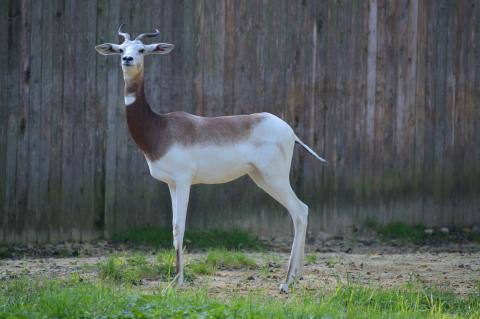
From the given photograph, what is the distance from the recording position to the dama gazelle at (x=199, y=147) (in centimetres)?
814

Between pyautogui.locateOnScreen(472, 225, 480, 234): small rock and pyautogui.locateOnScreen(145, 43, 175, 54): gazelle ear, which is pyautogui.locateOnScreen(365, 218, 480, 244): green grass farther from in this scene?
pyautogui.locateOnScreen(145, 43, 175, 54): gazelle ear

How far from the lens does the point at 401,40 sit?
38.3ft

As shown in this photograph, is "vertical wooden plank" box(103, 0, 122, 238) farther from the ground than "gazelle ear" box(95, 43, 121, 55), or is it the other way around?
"gazelle ear" box(95, 43, 121, 55)

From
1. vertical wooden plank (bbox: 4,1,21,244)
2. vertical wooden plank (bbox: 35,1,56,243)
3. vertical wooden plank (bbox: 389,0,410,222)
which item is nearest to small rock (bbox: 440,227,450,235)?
vertical wooden plank (bbox: 389,0,410,222)

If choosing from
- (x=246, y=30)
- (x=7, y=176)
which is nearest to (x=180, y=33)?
(x=246, y=30)

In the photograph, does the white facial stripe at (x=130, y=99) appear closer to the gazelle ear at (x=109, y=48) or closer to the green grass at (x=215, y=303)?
the gazelle ear at (x=109, y=48)

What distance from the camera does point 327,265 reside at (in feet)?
31.0

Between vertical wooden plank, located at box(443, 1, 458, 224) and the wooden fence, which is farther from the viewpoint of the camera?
vertical wooden plank, located at box(443, 1, 458, 224)

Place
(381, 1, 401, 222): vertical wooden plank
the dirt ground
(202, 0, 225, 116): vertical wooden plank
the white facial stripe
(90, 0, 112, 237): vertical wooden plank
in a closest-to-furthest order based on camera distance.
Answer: the white facial stripe < the dirt ground < (90, 0, 112, 237): vertical wooden plank < (202, 0, 225, 116): vertical wooden plank < (381, 1, 401, 222): vertical wooden plank

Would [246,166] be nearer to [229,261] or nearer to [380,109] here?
[229,261]

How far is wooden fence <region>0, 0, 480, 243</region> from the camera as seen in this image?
1045cm

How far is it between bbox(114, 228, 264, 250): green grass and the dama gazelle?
2.30 meters

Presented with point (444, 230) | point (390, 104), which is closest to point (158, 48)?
point (390, 104)

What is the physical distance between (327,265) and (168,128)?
2385 mm
